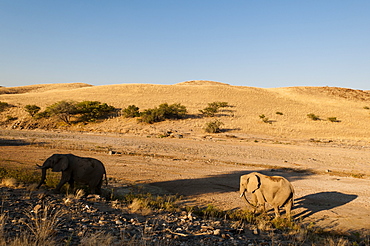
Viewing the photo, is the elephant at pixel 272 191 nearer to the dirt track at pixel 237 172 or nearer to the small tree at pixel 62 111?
the dirt track at pixel 237 172

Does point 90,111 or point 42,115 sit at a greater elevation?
point 90,111

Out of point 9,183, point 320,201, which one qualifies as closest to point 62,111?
point 9,183

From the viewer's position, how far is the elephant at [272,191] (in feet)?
27.5

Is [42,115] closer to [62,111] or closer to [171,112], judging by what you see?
[62,111]

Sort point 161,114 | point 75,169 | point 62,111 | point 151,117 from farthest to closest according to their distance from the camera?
point 161,114, point 62,111, point 151,117, point 75,169

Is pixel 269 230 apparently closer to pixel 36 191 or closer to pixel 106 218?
pixel 106 218

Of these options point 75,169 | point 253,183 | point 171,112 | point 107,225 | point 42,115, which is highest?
point 171,112

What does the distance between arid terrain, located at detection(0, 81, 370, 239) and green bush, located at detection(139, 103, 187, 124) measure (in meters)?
1.30

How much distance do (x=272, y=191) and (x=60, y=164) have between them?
6903 millimetres

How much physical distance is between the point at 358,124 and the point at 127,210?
50.2m

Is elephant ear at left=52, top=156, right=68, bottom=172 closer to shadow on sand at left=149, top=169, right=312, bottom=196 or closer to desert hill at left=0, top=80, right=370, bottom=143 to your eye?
shadow on sand at left=149, top=169, right=312, bottom=196

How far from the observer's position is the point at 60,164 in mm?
8672

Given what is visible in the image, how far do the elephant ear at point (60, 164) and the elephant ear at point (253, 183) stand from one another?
6.00 meters

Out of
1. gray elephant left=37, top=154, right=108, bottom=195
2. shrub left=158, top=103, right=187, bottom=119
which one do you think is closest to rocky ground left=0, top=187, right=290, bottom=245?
gray elephant left=37, top=154, right=108, bottom=195
